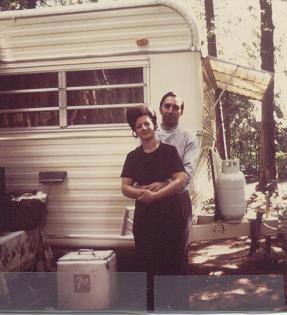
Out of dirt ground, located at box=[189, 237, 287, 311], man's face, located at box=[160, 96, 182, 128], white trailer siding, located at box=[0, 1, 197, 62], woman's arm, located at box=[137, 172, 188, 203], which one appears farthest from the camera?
white trailer siding, located at box=[0, 1, 197, 62]

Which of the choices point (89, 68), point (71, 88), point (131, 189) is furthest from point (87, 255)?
point (89, 68)

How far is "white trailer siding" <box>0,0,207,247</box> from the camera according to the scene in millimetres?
3654

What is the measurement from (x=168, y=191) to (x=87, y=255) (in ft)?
2.73

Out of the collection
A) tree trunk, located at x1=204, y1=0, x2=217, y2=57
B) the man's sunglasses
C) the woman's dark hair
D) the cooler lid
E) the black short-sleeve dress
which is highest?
tree trunk, located at x1=204, y1=0, x2=217, y2=57

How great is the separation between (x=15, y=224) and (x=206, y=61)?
1.90 m

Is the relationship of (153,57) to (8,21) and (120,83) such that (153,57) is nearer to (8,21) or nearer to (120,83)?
(120,83)

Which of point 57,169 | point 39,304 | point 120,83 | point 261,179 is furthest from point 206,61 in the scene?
point 39,304

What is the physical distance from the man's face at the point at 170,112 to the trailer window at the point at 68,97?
0.85 ft

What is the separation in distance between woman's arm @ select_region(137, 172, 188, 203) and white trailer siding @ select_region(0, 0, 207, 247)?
59 cm

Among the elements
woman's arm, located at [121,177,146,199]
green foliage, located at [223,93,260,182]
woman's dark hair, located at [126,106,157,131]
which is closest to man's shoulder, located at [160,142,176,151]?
woman's dark hair, located at [126,106,157,131]

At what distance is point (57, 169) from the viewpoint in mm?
3832

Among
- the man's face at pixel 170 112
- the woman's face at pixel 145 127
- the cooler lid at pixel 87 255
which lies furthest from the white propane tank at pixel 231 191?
the cooler lid at pixel 87 255

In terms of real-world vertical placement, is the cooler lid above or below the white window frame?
below

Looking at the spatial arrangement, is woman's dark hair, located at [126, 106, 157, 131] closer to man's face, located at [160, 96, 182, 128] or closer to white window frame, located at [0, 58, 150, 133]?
man's face, located at [160, 96, 182, 128]
